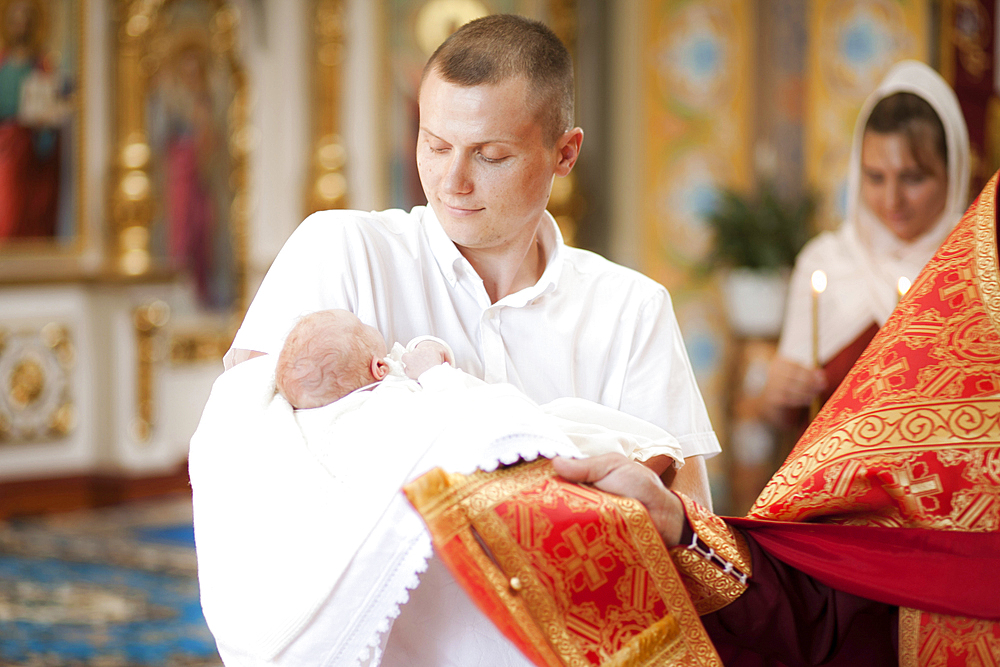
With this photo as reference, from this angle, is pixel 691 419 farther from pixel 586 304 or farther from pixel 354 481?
pixel 354 481

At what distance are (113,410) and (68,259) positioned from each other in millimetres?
1065

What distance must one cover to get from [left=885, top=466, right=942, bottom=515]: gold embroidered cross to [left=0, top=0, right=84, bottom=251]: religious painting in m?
6.51

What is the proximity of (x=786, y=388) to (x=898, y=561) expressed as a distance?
5.15 ft

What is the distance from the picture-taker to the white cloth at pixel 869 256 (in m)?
3.17

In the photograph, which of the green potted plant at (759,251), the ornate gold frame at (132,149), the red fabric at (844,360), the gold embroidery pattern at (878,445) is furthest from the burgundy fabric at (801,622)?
the ornate gold frame at (132,149)

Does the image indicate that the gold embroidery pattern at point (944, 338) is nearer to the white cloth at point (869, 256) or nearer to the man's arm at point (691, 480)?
the man's arm at point (691, 480)

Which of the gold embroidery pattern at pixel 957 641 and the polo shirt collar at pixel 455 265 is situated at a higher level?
the polo shirt collar at pixel 455 265

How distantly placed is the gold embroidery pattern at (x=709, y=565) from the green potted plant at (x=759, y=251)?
565cm

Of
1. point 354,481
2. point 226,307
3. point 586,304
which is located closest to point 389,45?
point 226,307

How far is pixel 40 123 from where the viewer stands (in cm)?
708

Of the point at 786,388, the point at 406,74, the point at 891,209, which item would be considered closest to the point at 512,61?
the point at 786,388

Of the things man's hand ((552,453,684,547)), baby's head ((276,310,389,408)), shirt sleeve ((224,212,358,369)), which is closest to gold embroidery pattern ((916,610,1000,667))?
man's hand ((552,453,684,547))

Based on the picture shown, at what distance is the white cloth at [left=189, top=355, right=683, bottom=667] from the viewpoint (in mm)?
1443

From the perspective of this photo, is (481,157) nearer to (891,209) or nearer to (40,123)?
(891,209)
